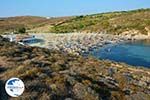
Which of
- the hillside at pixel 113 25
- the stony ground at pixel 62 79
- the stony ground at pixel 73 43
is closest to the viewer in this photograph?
the stony ground at pixel 62 79

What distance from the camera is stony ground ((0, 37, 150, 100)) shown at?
1992 centimetres

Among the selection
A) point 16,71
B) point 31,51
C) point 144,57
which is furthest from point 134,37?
point 16,71

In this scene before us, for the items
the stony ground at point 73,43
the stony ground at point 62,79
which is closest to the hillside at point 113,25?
the stony ground at point 73,43

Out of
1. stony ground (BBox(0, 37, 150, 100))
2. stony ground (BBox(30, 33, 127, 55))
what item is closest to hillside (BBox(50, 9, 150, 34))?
stony ground (BBox(30, 33, 127, 55))

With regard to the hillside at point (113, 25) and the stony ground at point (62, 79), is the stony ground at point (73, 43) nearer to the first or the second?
the hillside at point (113, 25)

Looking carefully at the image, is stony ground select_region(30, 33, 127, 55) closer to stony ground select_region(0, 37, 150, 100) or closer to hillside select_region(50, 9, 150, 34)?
hillside select_region(50, 9, 150, 34)

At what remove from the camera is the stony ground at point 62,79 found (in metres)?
19.9

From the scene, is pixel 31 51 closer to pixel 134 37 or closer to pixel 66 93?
pixel 66 93

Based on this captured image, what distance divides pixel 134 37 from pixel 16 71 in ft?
315

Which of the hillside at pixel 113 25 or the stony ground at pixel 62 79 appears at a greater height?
the stony ground at pixel 62 79

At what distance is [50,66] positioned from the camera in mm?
24156

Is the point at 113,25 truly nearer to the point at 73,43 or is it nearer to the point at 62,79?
the point at 73,43

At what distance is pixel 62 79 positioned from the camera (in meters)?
21.6

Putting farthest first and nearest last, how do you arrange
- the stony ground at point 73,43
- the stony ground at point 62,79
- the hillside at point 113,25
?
the hillside at point 113,25, the stony ground at point 73,43, the stony ground at point 62,79
